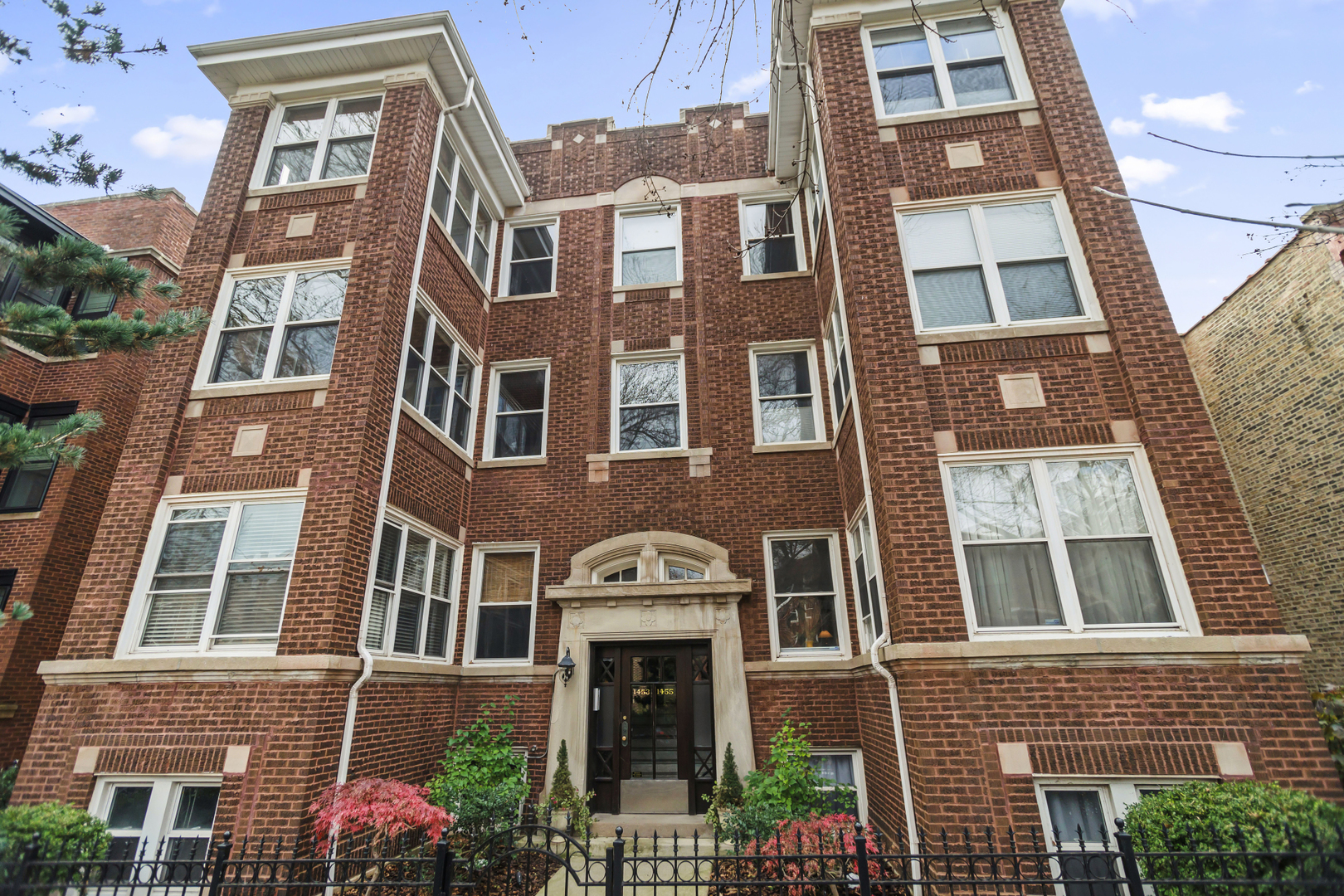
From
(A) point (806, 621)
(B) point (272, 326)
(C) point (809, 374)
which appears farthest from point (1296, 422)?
(B) point (272, 326)

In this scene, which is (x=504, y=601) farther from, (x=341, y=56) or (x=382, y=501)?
(x=341, y=56)

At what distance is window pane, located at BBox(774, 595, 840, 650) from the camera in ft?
31.4

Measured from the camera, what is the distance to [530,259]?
13.2 metres

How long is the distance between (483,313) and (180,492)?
231 inches

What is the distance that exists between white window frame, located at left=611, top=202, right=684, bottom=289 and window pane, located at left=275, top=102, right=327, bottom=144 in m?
5.37

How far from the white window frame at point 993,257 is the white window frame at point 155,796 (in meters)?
9.76

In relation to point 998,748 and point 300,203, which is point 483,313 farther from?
point 998,748

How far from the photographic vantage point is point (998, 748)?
6.12m

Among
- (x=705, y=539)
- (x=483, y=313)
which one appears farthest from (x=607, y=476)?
(x=483, y=313)

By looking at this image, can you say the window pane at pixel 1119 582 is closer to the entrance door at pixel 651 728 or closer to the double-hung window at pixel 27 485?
the entrance door at pixel 651 728

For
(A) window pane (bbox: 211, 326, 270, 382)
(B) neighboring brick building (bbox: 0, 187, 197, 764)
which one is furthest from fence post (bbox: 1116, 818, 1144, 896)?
(B) neighboring brick building (bbox: 0, 187, 197, 764)

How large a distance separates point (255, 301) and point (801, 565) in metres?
9.13

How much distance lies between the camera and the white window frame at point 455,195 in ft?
35.1

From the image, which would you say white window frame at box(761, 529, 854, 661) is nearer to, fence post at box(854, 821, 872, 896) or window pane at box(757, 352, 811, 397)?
window pane at box(757, 352, 811, 397)
